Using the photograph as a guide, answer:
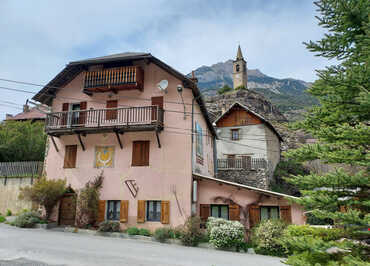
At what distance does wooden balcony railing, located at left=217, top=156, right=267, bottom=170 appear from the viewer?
26625 millimetres

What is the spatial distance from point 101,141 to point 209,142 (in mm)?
8213

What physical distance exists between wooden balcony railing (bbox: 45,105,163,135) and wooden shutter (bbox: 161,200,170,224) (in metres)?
4.08

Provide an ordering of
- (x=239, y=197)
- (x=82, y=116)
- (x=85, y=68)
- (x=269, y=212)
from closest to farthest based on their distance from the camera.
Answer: (x=269, y=212), (x=239, y=197), (x=82, y=116), (x=85, y=68)

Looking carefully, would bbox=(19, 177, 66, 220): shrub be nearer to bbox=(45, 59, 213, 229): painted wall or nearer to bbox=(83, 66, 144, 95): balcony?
bbox=(45, 59, 213, 229): painted wall

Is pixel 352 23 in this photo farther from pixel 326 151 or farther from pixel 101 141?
pixel 101 141

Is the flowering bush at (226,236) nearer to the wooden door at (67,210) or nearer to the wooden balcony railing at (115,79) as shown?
the wooden door at (67,210)

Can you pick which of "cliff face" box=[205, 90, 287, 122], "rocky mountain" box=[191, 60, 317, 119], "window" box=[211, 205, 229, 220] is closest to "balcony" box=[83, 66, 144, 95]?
"window" box=[211, 205, 229, 220]

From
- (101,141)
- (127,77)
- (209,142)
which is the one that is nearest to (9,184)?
(101,141)

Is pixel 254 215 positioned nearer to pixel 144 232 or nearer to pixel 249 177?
pixel 144 232

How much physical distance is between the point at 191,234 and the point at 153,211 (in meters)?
2.96

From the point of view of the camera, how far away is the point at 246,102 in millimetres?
51188

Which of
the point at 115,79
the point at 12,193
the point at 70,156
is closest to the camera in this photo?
the point at 115,79

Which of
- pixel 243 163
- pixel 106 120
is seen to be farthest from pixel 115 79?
pixel 243 163

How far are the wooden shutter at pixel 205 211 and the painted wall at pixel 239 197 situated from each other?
199 millimetres
